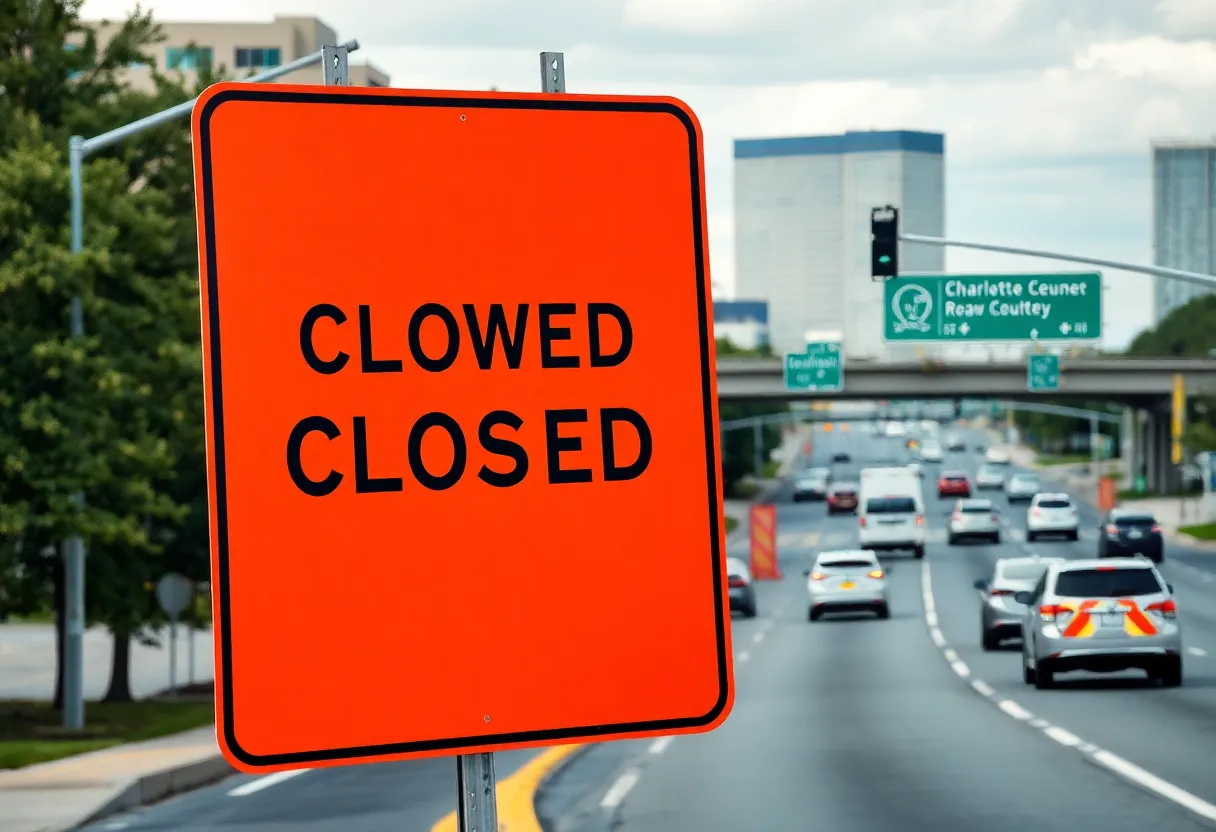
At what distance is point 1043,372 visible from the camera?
224ft

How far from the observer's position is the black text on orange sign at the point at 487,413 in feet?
12.6

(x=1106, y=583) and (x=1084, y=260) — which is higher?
(x=1084, y=260)

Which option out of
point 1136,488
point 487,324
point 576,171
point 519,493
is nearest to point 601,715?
point 519,493

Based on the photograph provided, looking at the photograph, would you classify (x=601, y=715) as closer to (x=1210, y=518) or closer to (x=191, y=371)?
(x=191, y=371)

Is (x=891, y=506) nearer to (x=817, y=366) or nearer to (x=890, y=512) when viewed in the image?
(x=890, y=512)

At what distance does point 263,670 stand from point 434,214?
93 cm

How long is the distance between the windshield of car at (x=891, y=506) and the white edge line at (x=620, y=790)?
50896 millimetres

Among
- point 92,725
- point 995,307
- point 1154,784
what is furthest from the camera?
point 995,307

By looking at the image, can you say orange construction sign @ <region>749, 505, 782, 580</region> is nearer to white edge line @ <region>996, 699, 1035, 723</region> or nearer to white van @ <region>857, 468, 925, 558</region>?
white van @ <region>857, 468, 925, 558</region>

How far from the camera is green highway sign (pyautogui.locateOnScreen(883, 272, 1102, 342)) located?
48.2 metres

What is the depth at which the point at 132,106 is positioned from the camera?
3147 centimetres

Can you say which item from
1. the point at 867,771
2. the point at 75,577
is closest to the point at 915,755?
the point at 867,771

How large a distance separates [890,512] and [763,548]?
14.6 ft

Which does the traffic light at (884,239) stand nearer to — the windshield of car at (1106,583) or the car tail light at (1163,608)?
the windshield of car at (1106,583)
